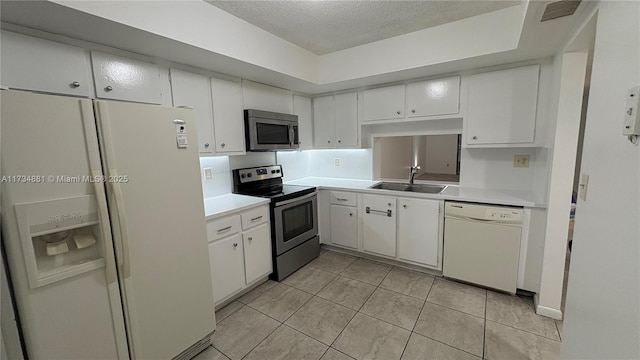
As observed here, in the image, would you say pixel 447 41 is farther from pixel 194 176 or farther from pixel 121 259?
pixel 121 259

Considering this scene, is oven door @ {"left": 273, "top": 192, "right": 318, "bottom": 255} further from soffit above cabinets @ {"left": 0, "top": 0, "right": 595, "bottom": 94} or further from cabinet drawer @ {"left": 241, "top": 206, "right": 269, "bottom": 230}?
soffit above cabinets @ {"left": 0, "top": 0, "right": 595, "bottom": 94}

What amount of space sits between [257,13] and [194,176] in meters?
1.37

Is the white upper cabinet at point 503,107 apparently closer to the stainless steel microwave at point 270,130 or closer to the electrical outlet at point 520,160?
the electrical outlet at point 520,160

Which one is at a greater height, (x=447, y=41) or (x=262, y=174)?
(x=447, y=41)

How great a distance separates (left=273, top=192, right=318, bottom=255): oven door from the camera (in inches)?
104

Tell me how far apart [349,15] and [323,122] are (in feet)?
5.15

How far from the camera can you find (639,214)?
756mm

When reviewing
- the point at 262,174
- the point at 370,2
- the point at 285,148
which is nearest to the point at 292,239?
the point at 262,174

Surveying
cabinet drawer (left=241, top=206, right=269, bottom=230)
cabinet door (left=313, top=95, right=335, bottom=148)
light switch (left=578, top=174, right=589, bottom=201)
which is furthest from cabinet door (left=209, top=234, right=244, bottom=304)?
light switch (left=578, top=174, right=589, bottom=201)

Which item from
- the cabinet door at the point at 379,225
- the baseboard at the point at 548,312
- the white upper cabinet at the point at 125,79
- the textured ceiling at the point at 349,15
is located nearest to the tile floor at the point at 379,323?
the baseboard at the point at 548,312

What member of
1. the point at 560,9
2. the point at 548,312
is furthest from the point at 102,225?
the point at 548,312

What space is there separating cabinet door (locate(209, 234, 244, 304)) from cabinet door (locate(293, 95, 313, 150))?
5.38ft

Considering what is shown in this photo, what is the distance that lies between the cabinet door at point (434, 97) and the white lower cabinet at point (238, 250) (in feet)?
6.39

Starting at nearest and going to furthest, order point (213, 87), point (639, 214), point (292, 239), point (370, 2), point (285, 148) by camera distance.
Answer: point (639, 214) < point (370, 2) < point (213, 87) < point (292, 239) < point (285, 148)
